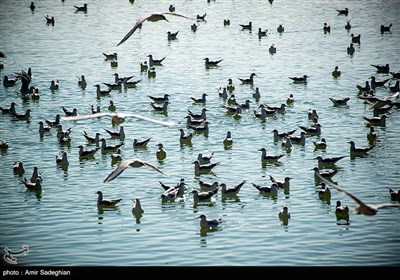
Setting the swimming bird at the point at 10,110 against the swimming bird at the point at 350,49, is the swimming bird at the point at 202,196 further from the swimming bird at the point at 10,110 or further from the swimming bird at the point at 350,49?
the swimming bird at the point at 350,49

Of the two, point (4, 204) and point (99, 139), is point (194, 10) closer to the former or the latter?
point (99, 139)

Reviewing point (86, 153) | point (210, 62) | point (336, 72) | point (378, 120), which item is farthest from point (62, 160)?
point (210, 62)

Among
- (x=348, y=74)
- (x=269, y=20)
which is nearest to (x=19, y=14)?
(x=269, y=20)

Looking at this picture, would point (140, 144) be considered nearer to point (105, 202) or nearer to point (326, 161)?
point (105, 202)

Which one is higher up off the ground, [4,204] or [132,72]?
[132,72]

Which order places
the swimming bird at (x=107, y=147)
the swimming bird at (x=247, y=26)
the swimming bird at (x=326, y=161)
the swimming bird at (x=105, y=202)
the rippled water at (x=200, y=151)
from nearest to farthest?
1. the rippled water at (x=200, y=151)
2. the swimming bird at (x=105, y=202)
3. the swimming bird at (x=326, y=161)
4. the swimming bird at (x=107, y=147)
5. the swimming bird at (x=247, y=26)

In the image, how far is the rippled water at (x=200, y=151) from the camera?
24344 millimetres

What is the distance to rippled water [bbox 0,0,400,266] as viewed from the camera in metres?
24.3

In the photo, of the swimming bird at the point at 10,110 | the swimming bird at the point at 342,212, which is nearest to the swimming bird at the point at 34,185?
the swimming bird at the point at 342,212

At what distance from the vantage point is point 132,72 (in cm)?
5219

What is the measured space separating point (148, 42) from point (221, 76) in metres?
14.5

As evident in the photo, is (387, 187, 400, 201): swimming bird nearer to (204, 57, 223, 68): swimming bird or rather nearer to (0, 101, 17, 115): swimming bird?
(0, 101, 17, 115): swimming bird

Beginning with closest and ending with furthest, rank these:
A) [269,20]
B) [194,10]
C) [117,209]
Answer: [117,209]
[269,20]
[194,10]
